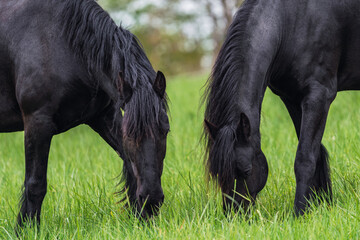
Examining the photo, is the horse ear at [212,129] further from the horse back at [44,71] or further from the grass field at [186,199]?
the horse back at [44,71]

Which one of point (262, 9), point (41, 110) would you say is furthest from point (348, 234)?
point (41, 110)

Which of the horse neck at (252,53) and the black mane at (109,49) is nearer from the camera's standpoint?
the black mane at (109,49)

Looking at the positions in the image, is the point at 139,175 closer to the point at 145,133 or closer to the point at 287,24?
the point at 145,133

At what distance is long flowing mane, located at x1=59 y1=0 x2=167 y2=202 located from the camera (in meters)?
3.19

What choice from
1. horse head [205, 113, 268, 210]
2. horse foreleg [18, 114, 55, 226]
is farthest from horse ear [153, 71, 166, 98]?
horse foreleg [18, 114, 55, 226]

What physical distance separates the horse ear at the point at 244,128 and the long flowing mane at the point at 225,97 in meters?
0.05

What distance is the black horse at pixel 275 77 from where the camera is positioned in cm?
350

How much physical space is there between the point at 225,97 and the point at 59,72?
1237mm

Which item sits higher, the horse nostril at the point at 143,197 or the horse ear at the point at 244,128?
the horse ear at the point at 244,128

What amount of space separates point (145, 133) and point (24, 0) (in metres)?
1.73

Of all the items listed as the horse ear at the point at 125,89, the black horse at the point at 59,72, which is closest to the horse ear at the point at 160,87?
the black horse at the point at 59,72

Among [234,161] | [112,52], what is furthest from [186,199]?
[112,52]

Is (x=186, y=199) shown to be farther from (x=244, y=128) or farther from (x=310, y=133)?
(x=310, y=133)

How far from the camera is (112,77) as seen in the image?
3.54m
